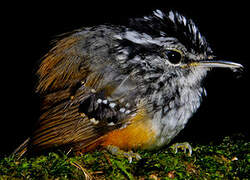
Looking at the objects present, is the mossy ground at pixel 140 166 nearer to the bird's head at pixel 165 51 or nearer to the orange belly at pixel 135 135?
the orange belly at pixel 135 135

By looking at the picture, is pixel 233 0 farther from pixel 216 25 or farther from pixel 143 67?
pixel 143 67

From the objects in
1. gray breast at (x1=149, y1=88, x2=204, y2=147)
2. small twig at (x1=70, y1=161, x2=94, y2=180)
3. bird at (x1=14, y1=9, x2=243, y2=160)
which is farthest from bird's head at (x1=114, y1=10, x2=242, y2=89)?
small twig at (x1=70, y1=161, x2=94, y2=180)

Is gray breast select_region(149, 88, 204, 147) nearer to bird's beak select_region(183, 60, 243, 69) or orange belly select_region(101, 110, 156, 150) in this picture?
orange belly select_region(101, 110, 156, 150)

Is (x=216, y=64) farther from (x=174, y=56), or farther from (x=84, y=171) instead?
(x=84, y=171)

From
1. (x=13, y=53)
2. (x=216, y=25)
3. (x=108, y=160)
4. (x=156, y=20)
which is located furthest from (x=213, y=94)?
(x=13, y=53)

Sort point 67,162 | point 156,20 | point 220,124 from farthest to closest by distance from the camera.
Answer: point 220,124, point 156,20, point 67,162

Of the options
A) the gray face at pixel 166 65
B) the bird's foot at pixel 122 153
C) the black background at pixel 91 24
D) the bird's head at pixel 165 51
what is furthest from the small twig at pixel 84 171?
the bird's head at pixel 165 51

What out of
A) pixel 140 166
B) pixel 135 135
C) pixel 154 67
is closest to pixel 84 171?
pixel 140 166
